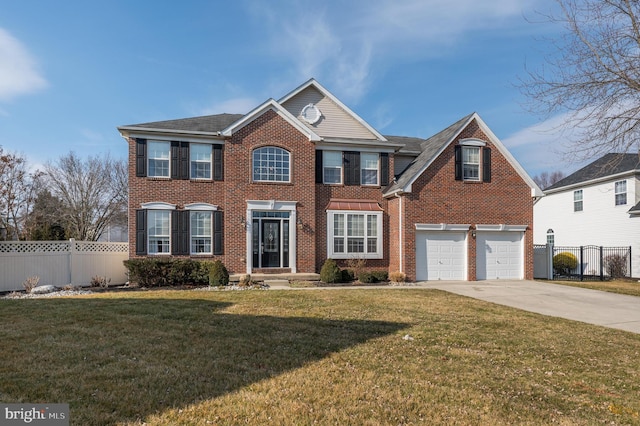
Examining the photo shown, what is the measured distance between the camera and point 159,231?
51.5 ft

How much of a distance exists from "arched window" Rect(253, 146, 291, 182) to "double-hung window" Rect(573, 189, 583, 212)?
63.9 feet

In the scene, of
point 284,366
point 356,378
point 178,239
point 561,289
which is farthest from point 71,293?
point 561,289

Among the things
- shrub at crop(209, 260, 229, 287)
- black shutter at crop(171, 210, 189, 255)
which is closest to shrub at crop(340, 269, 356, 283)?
shrub at crop(209, 260, 229, 287)

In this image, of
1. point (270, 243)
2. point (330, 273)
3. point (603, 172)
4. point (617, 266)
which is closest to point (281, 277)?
point (270, 243)

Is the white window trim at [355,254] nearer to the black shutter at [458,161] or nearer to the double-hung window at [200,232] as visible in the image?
the black shutter at [458,161]

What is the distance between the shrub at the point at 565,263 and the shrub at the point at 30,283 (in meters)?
25.4

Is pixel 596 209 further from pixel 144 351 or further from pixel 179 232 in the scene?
pixel 144 351

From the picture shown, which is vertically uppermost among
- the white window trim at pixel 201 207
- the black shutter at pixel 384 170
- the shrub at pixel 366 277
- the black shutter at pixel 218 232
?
the black shutter at pixel 384 170

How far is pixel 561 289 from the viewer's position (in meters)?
14.4

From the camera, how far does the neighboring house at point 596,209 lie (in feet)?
67.7

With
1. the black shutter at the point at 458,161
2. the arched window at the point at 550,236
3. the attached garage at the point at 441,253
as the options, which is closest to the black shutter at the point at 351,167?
the attached garage at the point at 441,253

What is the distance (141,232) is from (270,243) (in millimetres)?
5140

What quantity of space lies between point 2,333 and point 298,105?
14.1m

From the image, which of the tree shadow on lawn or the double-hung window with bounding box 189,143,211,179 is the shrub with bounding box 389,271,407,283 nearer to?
the tree shadow on lawn
